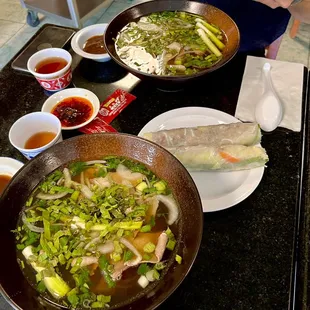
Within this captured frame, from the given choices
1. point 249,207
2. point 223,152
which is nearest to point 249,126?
point 223,152

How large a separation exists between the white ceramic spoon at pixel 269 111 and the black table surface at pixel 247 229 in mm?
39

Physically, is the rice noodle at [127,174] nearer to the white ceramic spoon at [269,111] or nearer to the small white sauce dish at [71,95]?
the small white sauce dish at [71,95]

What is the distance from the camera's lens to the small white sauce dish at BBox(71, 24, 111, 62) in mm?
1638

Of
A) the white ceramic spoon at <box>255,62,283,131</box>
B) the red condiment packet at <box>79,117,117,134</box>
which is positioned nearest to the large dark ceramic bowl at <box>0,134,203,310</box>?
the red condiment packet at <box>79,117,117,134</box>

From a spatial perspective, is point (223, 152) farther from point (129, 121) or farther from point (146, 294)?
point (146, 294)

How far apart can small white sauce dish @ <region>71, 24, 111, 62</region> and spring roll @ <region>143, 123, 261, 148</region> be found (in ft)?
1.64

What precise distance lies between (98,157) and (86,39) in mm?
786

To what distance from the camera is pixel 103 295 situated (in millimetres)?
937

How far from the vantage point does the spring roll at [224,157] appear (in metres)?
1.26

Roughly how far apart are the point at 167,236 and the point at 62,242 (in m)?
0.27

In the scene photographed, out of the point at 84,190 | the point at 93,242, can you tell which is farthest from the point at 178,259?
the point at 84,190

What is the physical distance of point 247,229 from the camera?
1186 mm

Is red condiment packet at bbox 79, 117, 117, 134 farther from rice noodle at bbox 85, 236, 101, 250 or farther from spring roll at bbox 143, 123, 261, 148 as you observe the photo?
rice noodle at bbox 85, 236, 101, 250

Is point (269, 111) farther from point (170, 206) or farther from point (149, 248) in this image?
point (149, 248)
